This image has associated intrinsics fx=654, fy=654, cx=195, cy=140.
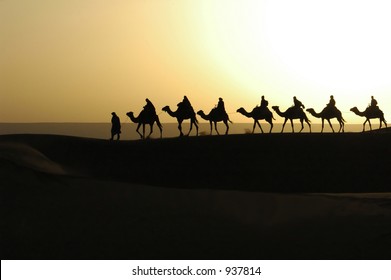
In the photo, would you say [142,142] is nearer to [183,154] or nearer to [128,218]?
[183,154]

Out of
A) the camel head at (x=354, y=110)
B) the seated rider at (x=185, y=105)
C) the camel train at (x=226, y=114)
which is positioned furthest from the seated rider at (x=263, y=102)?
the camel head at (x=354, y=110)

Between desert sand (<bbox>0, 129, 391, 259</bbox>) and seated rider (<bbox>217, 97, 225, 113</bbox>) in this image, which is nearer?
desert sand (<bbox>0, 129, 391, 259</bbox>)

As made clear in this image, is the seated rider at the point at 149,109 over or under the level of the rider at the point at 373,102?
under

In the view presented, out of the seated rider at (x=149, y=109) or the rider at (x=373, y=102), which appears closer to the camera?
the seated rider at (x=149, y=109)

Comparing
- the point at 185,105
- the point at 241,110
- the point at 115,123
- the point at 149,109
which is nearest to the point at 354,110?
the point at 241,110

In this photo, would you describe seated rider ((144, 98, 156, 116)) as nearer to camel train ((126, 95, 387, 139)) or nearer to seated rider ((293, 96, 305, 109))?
camel train ((126, 95, 387, 139))

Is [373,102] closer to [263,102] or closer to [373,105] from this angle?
[373,105]

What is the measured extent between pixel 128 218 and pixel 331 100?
1799cm

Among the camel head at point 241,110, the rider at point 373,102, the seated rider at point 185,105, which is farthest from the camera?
the rider at point 373,102

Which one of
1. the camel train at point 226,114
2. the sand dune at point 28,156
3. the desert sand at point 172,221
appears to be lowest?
the desert sand at point 172,221

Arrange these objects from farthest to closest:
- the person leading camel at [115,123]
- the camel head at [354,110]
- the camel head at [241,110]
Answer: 1. the camel head at [354,110]
2. the camel head at [241,110]
3. the person leading camel at [115,123]

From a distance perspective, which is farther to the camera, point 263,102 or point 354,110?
point 354,110

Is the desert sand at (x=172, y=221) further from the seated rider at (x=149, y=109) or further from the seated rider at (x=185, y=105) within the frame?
the seated rider at (x=185, y=105)

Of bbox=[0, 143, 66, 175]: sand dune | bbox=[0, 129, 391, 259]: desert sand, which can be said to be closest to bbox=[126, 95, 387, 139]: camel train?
bbox=[0, 143, 66, 175]: sand dune
